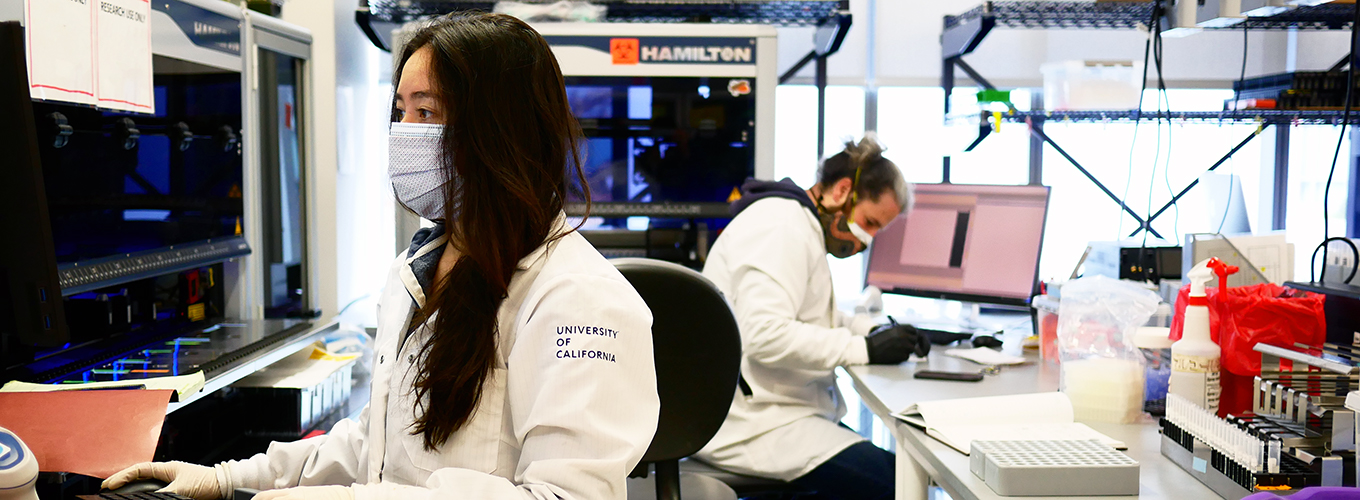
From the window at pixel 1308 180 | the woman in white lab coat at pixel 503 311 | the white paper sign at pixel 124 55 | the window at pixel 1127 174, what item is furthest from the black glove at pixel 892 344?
the window at pixel 1308 180

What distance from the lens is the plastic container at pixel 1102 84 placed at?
3.04 m

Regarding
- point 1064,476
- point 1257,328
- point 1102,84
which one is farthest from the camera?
point 1102,84

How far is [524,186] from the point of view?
917 millimetres

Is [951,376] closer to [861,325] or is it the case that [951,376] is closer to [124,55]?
[861,325]


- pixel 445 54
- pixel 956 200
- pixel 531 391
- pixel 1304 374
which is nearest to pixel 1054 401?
pixel 1304 374

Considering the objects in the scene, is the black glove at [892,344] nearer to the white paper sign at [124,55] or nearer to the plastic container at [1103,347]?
Result: the plastic container at [1103,347]

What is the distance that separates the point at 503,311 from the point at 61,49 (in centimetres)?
102

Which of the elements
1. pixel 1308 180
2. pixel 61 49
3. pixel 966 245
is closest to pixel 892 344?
pixel 966 245

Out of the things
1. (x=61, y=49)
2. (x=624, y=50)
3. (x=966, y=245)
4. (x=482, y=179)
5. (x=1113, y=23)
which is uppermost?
(x=1113, y=23)

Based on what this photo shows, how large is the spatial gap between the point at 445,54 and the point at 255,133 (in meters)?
1.51

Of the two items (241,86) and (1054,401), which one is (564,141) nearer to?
(1054,401)

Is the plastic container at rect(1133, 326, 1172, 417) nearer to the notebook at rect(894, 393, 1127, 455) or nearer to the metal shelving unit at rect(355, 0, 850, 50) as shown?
the notebook at rect(894, 393, 1127, 455)

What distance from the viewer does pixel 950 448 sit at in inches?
55.7

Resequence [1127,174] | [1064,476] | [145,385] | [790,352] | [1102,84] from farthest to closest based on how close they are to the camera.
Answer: [1127,174], [1102,84], [790,352], [145,385], [1064,476]
